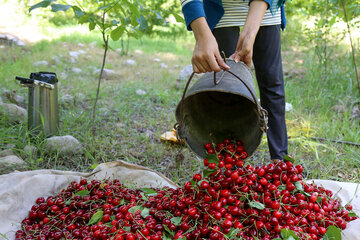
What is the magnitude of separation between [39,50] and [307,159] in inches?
186

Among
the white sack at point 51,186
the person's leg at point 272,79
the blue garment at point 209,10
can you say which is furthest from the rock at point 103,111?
the person's leg at point 272,79

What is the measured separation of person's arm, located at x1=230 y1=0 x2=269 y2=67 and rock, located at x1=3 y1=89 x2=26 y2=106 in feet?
8.20

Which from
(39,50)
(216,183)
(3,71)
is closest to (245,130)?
(216,183)

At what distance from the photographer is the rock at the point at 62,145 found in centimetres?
251

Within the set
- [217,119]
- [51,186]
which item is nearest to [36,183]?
[51,186]

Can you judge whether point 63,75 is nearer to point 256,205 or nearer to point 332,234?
point 256,205

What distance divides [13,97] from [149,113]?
1.41 m

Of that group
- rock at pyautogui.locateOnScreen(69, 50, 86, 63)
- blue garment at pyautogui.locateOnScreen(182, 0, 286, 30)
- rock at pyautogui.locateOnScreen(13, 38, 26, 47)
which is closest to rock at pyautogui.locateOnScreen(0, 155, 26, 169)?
blue garment at pyautogui.locateOnScreen(182, 0, 286, 30)

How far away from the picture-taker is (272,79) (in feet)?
6.73

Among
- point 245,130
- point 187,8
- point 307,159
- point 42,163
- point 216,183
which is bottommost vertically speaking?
point 42,163

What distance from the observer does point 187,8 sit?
5.48 ft

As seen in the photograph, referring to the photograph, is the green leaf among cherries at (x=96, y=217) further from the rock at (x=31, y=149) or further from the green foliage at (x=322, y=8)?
the green foliage at (x=322, y=8)

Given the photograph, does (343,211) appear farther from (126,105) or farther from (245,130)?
(126,105)

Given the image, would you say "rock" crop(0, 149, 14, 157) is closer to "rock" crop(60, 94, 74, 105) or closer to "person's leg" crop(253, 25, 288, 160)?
"rock" crop(60, 94, 74, 105)
